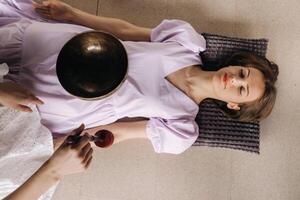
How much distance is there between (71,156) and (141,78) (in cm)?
43

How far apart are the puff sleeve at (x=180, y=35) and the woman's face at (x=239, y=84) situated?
13cm

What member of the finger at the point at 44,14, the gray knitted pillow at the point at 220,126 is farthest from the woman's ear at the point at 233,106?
the finger at the point at 44,14

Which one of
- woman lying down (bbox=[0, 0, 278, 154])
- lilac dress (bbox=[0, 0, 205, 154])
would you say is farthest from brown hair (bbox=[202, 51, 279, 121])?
lilac dress (bbox=[0, 0, 205, 154])

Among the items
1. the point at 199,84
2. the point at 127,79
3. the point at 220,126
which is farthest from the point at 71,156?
the point at 220,126

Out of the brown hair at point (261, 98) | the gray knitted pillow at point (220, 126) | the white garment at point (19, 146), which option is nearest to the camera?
the white garment at point (19, 146)

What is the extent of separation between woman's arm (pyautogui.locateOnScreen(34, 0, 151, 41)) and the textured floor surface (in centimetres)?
19

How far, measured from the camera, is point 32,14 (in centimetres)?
124

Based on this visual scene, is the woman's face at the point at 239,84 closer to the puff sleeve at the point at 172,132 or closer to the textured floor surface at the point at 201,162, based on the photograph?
the puff sleeve at the point at 172,132

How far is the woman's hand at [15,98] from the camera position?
3.09 ft

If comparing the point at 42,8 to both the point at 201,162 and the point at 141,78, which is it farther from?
the point at 201,162

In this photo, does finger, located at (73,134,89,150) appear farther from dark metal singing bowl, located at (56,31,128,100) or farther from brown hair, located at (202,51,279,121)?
brown hair, located at (202,51,279,121)

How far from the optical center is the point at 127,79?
122cm

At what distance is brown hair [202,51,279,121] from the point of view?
1.25 meters

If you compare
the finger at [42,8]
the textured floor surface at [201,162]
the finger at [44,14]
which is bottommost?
the textured floor surface at [201,162]
